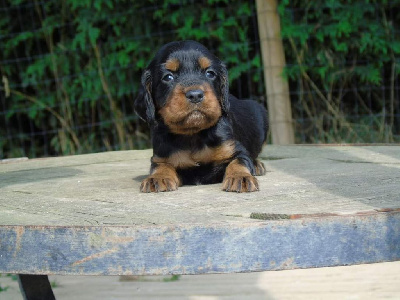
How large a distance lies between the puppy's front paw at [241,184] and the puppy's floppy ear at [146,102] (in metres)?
0.70

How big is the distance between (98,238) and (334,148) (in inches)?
104

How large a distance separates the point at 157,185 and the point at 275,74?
4.02m

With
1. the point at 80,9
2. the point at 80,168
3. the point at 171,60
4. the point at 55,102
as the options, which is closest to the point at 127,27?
the point at 80,9

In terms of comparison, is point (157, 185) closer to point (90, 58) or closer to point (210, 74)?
point (210, 74)

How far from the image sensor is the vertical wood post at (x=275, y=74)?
6.66m

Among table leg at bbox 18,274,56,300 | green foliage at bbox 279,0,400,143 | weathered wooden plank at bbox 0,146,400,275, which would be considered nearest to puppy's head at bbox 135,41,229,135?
weathered wooden plank at bbox 0,146,400,275

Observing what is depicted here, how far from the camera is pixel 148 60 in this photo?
23.9 feet

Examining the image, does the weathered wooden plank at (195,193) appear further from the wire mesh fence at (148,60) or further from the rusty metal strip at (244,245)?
the wire mesh fence at (148,60)

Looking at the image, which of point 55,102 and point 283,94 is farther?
point 55,102

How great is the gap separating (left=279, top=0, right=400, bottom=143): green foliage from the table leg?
4124 mm

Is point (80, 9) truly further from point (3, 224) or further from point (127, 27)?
point (3, 224)

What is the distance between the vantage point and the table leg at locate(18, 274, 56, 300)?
3.07 metres

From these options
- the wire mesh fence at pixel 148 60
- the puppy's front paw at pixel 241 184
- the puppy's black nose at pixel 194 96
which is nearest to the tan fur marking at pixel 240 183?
the puppy's front paw at pixel 241 184

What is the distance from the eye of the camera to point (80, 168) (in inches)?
155
